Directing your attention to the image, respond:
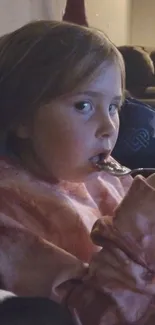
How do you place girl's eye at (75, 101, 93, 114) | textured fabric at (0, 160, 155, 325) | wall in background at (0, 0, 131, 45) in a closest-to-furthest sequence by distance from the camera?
1. textured fabric at (0, 160, 155, 325)
2. girl's eye at (75, 101, 93, 114)
3. wall in background at (0, 0, 131, 45)

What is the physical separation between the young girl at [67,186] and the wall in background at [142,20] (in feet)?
16.2

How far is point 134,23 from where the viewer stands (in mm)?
5602

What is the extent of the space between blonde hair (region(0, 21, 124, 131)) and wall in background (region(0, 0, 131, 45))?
26.5 inches

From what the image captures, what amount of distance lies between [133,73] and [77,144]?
10.2 ft

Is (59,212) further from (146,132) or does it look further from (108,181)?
(146,132)

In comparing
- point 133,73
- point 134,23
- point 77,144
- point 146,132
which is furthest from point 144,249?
point 134,23

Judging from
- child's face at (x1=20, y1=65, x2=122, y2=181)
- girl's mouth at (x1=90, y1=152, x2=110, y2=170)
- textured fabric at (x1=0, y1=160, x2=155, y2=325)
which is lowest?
textured fabric at (x1=0, y1=160, x2=155, y2=325)

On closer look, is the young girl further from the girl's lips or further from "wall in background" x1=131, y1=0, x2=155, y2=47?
"wall in background" x1=131, y1=0, x2=155, y2=47

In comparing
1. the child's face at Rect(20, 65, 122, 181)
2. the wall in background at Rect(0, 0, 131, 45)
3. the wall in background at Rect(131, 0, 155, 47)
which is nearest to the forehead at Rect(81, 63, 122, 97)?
the child's face at Rect(20, 65, 122, 181)

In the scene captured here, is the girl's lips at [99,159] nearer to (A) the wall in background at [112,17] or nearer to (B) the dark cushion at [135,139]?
(B) the dark cushion at [135,139]

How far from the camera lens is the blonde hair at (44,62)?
77 centimetres

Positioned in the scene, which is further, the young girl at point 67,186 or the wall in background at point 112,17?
the wall in background at point 112,17

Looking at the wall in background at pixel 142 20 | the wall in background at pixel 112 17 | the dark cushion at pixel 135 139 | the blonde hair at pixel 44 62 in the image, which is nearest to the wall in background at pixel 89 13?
the wall in background at pixel 112 17

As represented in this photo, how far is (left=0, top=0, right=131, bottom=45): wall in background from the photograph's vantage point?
151 cm
